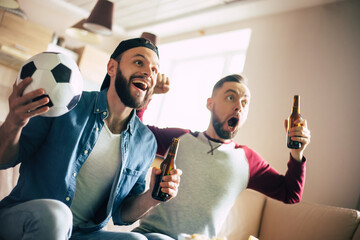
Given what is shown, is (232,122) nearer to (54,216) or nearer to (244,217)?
(244,217)

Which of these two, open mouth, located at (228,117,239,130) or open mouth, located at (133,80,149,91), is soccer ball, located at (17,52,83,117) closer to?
open mouth, located at (133,80,149,91)

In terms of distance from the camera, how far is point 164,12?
15.8 ft

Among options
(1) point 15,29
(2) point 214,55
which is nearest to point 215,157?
(2) point 214,55

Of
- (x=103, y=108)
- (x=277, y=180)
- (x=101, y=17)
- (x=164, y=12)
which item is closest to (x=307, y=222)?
(x=277, y=180)

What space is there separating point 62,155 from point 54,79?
293mm

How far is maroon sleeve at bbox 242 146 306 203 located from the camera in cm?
165

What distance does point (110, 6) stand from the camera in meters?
2.99

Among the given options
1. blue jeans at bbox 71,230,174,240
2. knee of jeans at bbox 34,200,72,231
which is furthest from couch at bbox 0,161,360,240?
knee of jeans at bbox 34,200,72,231

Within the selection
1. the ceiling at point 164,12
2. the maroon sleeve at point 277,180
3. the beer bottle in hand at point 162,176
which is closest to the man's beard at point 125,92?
the beer bottle in hand at point 162,176

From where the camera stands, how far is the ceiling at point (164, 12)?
3.77 meters

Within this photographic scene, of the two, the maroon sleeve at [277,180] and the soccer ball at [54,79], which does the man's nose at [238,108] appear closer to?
the maroon sleeve at [277,180]

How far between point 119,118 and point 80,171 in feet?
0.89

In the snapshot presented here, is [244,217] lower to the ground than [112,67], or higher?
lower

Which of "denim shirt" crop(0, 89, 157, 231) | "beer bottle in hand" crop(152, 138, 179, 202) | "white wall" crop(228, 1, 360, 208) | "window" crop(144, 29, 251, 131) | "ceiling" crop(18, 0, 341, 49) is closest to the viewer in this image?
"denim shirt" crop(0, 89, 157, 231)
